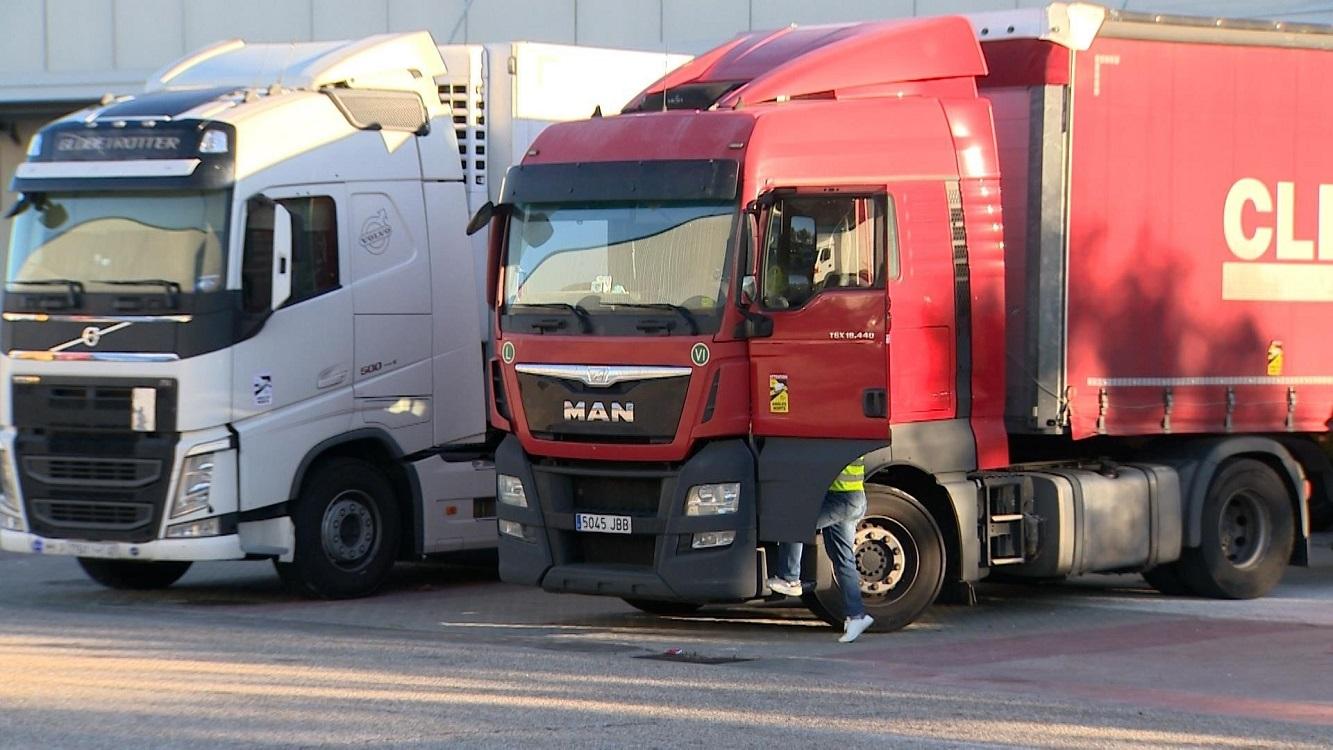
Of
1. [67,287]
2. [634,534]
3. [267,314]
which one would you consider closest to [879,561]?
[634,534]

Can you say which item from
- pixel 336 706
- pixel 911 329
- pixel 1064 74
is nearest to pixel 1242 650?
pixel 911 329

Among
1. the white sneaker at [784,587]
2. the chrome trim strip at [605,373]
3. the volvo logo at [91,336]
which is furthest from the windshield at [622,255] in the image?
the volvo logo at [91,336]

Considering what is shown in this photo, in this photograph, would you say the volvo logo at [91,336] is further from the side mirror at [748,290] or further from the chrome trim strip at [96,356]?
the side mirror at [748,290]

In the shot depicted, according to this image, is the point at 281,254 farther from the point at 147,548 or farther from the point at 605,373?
the point at 605,373

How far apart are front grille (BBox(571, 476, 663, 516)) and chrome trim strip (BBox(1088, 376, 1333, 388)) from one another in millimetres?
3313

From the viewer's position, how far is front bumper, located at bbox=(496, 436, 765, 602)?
11.7 meters

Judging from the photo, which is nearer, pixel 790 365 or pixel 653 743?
pixel 653 743

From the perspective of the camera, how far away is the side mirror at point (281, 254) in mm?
13828

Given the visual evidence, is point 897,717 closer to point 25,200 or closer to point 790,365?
point 790,365

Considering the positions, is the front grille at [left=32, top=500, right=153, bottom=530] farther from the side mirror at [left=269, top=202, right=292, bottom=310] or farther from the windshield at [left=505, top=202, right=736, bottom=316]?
the windshield at [left=505, top=202, right=736, bottom=316]

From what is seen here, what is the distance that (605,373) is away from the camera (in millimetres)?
11914

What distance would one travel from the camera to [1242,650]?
11789 mm

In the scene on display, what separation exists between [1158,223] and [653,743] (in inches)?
263

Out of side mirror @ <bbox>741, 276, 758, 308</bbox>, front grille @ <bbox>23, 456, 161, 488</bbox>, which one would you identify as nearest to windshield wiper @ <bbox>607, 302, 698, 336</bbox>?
side mirror @ <bbox>741, 276, 758, 308</bbox>
